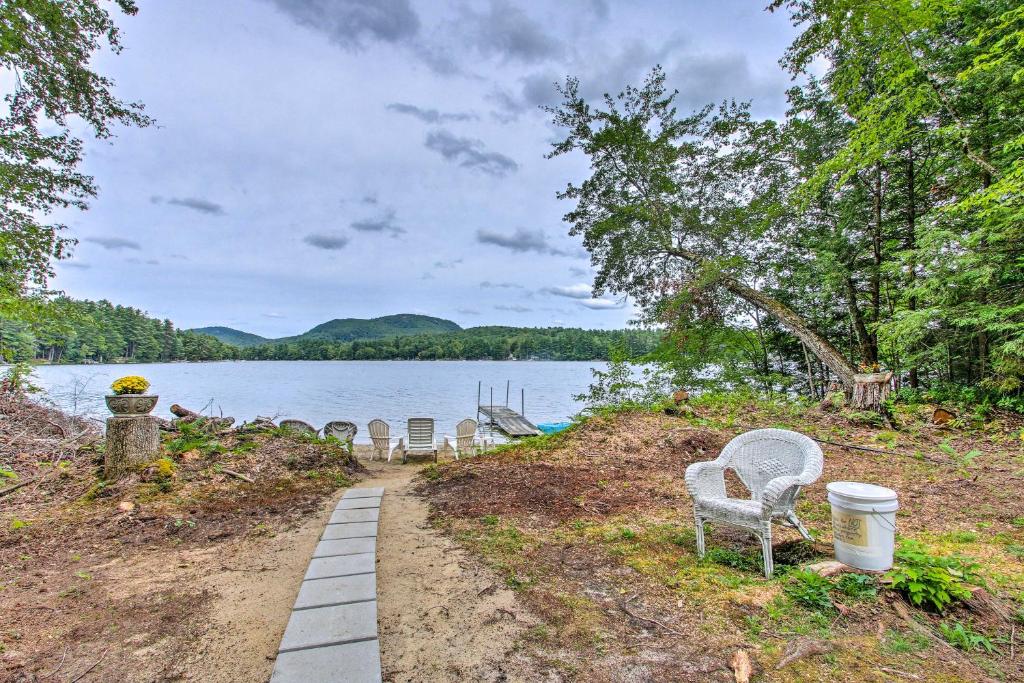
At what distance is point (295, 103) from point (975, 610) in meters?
11.5

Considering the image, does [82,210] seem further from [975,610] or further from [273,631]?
[975,610]

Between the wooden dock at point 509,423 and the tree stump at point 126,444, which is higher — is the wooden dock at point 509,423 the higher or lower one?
the lower one

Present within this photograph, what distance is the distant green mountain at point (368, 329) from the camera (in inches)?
4134

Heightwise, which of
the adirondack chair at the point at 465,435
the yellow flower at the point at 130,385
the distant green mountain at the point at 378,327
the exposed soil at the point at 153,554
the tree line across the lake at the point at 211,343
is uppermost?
the distant green mountain at the point at 378,327

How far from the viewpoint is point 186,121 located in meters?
7.84

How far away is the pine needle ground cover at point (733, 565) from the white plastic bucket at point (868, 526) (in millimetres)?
113

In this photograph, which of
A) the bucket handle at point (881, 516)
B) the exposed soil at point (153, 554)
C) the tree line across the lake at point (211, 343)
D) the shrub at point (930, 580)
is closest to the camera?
the exposed soil at point (153, 554)

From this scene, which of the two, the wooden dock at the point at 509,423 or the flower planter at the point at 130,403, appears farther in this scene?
the wooden dock at the point at 509,423

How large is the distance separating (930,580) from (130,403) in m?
6.69

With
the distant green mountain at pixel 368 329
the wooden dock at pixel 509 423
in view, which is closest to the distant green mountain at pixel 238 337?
the distant green mountain at pixel 368 329

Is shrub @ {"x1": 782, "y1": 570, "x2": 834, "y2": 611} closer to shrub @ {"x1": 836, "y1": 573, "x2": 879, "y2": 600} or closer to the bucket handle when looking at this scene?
shrub @ {"x1": 836, "y1": 573, "x2": 879, "y2": 600}

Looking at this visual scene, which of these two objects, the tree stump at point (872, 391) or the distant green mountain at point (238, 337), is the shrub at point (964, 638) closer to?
the tree stump at point (872, 391)

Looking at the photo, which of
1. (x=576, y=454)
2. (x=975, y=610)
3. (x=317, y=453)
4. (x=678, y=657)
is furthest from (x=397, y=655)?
(x=317, y=453)

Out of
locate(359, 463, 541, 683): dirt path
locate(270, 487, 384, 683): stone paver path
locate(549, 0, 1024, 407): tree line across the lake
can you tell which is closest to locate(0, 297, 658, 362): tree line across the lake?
locate(549, 0, 1024, 407): tree line across the lake
